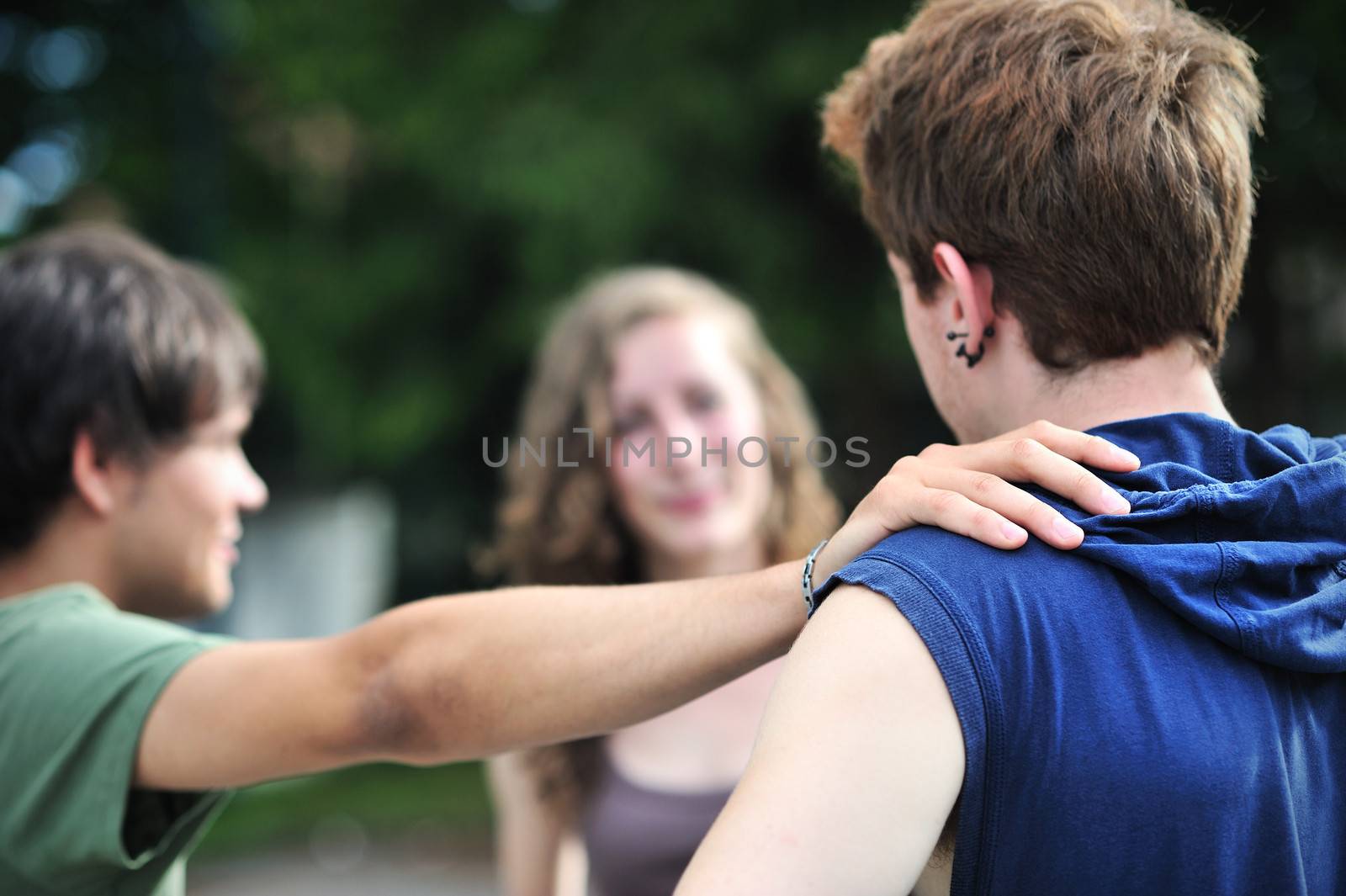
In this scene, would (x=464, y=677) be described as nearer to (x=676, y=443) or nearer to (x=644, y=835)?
(x=644, y=835)

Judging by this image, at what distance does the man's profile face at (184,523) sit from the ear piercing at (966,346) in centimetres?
126

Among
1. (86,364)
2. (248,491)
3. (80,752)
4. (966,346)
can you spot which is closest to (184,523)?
(248,491)

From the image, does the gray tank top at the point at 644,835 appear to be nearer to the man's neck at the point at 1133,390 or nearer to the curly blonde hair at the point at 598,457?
the curly blonde hair at the point at 598,457

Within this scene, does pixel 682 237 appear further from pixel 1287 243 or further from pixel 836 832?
pixel 836 832

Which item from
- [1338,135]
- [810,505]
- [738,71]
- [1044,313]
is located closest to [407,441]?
[738,71]

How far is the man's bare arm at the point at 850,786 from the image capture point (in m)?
1.11

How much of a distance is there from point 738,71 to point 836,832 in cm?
623

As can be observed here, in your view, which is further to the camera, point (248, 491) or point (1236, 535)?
point (248, 491)

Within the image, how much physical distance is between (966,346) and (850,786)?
25.0 inches

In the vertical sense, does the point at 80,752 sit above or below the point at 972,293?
below

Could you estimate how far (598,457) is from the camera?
3.19m

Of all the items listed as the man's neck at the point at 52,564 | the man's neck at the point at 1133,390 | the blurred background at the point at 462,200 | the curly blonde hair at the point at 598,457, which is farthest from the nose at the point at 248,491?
the blurred background at the point at 462,200

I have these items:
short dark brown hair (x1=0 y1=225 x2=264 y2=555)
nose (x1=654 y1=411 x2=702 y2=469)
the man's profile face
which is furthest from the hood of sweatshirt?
nose (x1=654 y1=411 x2=702 y2=469)

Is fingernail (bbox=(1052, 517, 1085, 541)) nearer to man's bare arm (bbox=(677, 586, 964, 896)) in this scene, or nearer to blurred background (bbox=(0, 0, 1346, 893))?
man's bare arm (bbox=(677, 586, 964, 896))
